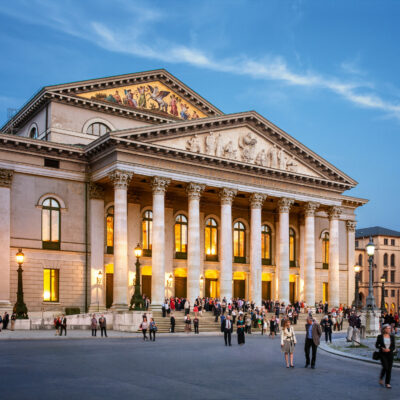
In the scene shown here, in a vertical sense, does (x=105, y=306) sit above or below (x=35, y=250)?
below

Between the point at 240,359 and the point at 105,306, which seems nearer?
the point at 240,359

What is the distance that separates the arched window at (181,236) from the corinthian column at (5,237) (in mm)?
14319

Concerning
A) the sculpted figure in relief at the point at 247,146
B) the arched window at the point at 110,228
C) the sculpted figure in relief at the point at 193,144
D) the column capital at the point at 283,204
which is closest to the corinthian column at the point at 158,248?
the sculpted figure in relief at the point at 193,144

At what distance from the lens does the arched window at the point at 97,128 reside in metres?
46.4

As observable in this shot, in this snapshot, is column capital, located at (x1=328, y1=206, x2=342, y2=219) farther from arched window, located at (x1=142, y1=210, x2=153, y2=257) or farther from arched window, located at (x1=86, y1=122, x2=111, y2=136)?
arched window, located at (x1=86, y1=122, x2=111, y2=136)

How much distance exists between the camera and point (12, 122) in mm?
51875

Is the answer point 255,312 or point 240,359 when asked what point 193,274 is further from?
point 240,359

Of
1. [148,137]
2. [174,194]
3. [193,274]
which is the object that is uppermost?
[148,137]

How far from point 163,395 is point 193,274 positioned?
3047cm

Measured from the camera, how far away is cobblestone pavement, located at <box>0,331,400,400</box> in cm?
1289

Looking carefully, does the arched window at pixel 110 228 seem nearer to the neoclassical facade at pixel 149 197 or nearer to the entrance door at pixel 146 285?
the neoclassical facade at pixel 149 197

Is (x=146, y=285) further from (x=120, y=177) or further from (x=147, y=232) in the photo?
(x=120, y=177)

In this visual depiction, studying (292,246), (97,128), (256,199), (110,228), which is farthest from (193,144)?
(292,246)

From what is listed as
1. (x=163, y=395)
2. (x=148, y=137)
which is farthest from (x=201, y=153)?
(x=163, y=395)
